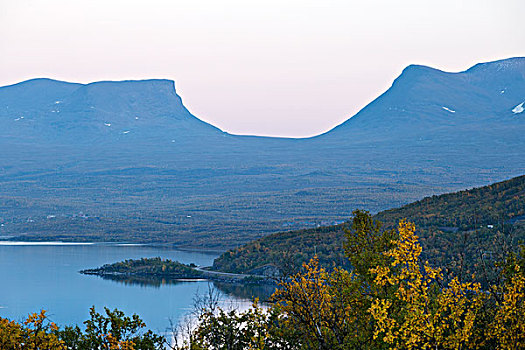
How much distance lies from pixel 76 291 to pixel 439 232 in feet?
83.3

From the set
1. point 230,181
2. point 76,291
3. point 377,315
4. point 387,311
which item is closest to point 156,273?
point 76,291

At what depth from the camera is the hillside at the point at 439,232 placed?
132 ft

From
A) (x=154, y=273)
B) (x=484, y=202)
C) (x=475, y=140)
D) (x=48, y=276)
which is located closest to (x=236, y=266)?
(x=154, y=273)

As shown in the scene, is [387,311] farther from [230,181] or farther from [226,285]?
[230,181]

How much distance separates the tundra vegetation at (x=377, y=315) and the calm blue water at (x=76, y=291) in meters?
14.7

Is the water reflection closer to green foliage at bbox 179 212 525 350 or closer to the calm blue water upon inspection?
the calm blue water

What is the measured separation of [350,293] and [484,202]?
129ft

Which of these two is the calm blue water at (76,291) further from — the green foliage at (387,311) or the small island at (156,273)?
the green foliage at (387,311)

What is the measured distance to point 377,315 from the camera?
34.8 ft

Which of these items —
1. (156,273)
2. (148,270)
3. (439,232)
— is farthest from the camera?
(148,270)

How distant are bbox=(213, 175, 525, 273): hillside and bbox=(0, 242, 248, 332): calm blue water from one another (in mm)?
6091

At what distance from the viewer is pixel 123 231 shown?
102562 mm

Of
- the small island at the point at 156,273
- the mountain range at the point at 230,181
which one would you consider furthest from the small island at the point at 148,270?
the mountain range at the point at 230,181

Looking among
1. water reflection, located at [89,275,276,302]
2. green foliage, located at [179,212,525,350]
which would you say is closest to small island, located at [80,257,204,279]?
water reflection, located at [89,275,276,302]
